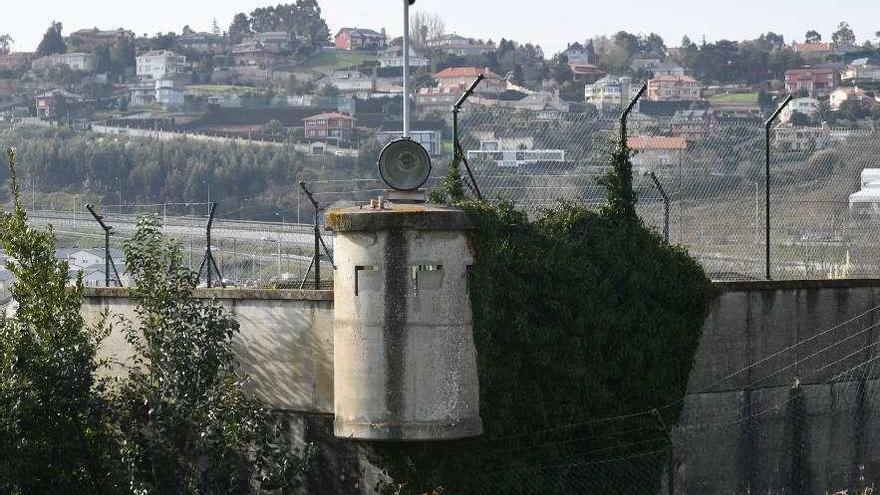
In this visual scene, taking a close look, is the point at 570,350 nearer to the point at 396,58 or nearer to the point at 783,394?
the point at 783,394

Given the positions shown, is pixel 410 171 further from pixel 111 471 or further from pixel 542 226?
pixel 111 471

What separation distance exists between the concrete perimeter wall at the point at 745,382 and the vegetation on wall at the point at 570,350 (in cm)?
52

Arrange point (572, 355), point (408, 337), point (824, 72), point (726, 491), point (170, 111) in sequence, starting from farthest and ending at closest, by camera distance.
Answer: point (170, 111) → point (824, 72) → point (726, 491) → point (572, 355) → point (408, 337)

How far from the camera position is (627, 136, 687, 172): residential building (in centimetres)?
2131

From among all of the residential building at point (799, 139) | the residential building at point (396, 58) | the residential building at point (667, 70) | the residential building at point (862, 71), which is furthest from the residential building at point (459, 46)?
the residential building at point (799, 139)

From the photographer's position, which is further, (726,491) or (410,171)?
(726,491)

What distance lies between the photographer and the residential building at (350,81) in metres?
165

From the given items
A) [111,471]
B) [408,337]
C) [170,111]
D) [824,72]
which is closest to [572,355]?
[408,337]

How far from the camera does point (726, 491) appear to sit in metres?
18.7

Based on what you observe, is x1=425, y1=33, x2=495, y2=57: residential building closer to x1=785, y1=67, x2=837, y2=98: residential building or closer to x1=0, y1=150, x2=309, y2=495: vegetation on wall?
x1=785, y1=67, x2=837, y2=98: residential building

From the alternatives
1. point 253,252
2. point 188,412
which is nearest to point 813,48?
point 253,252

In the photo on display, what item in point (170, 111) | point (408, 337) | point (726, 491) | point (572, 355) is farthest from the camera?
point (170, 111)

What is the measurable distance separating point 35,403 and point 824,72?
104 metres

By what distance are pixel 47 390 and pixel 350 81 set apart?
15704 centimetres
